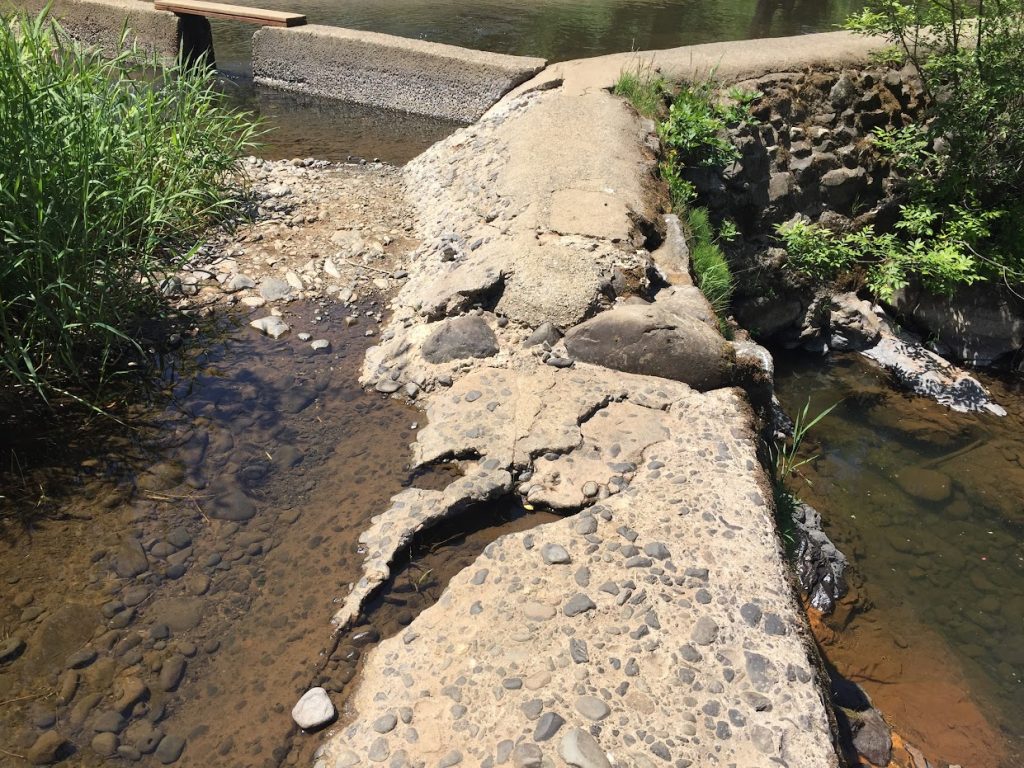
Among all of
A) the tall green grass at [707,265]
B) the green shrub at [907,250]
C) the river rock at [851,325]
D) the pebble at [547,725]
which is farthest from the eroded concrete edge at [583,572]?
the river rock at [851,325]

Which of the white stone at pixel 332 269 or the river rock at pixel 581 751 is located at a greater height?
the white stone at pixel 332 269

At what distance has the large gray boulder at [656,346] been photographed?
333 cm

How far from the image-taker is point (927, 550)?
4.02 metres

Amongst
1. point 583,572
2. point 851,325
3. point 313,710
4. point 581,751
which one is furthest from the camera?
point 851,325

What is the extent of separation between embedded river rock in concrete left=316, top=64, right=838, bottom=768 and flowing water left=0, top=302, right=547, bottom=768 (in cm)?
11

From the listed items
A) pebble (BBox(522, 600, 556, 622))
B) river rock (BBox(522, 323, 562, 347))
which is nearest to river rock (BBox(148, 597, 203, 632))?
pebble (BBox(522, 600, 556, 622))

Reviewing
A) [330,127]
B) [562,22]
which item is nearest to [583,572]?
[330,127]

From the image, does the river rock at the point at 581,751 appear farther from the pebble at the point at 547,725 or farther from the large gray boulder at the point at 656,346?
the large gray boulder at the point at 656,346

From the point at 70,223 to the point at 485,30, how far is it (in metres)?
7.99

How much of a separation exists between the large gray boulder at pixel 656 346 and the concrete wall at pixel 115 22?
6.99 meters

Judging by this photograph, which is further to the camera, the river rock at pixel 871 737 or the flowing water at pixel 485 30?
the flowing water at pixel 485 30

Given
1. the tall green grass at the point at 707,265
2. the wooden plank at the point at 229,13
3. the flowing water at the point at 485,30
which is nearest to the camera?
the tall green grass at the point at 707,265

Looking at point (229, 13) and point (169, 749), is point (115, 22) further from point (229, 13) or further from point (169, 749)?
point (169, 749)

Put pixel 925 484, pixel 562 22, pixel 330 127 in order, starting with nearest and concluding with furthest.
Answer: pixel 925 484
pixel 330 127
pixel 562 22
